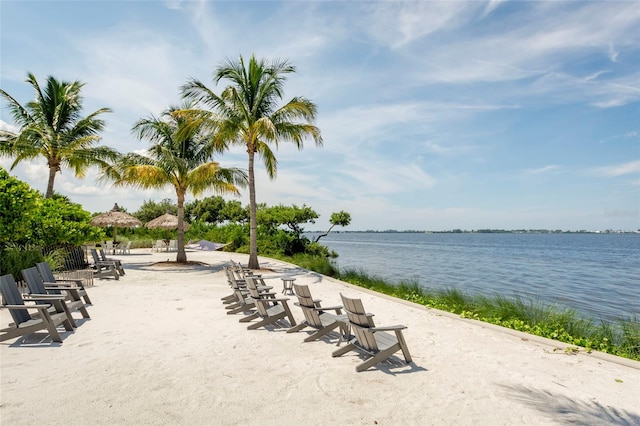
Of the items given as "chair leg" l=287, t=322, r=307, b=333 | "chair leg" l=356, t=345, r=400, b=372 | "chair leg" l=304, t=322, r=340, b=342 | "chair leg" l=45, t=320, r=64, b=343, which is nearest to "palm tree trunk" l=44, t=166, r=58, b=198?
"chair leg" l=45, t=320, r=64, b=343

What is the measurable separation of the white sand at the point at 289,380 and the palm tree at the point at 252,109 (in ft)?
32.1

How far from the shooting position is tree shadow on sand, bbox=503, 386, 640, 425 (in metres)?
3.45

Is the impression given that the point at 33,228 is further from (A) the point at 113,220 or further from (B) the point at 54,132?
(A) the point at 113,220

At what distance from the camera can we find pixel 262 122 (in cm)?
1405

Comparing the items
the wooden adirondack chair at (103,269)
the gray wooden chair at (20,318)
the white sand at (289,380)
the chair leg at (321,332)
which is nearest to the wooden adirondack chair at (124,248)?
the wooden adirondack chair at (103,269)

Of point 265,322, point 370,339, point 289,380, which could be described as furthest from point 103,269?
point 370,339

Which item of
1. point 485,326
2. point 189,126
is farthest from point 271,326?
point 189,126

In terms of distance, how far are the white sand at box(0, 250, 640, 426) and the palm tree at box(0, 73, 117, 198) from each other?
533 inches

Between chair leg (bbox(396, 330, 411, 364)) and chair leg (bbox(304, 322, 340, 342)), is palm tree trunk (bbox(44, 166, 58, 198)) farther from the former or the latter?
chair leg (bbox(396, 330, 411, 364))

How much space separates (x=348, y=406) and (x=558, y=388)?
247 centimetres

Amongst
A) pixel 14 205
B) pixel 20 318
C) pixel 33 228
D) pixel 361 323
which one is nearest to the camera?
pixel 361 323

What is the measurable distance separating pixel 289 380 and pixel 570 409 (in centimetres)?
292

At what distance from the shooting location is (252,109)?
15391mm

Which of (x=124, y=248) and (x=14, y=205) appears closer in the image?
(x=14, y=205)
